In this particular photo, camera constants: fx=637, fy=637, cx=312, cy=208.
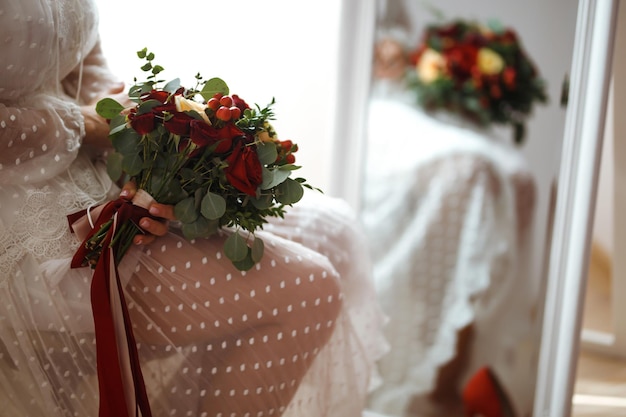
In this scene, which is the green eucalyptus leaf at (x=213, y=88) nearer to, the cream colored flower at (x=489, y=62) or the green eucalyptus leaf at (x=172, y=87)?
the green eucalyptus leaf at (x=172, y=87)

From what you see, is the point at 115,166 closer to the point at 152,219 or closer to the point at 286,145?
the point at 152,219

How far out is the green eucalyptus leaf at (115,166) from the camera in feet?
3.64

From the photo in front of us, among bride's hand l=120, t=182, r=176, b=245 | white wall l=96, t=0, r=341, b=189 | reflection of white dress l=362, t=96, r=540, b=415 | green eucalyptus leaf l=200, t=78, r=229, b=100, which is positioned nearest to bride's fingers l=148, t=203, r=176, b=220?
bride's hand l=120, t=182, r=176, b=245

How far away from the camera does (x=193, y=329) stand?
1073 millimetres

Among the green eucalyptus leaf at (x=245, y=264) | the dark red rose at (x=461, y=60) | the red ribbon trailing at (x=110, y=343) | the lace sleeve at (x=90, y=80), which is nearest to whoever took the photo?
the red ribbon trailing at (x=110, y=343)

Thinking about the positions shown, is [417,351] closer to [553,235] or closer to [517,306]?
[517,306]

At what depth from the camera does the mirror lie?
1597mm

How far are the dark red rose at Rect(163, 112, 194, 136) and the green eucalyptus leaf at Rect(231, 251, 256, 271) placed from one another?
0.24m

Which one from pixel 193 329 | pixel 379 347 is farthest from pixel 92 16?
pixel 379 347

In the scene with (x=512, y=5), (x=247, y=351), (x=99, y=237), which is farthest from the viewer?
(x=512, y=5)

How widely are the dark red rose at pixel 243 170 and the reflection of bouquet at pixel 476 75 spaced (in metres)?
1.22

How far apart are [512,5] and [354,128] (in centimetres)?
65

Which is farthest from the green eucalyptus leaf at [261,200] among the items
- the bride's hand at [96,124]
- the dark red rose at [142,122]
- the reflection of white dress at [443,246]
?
the reflection of white dress at [443,246]

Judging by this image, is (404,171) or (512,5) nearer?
(512,5)
